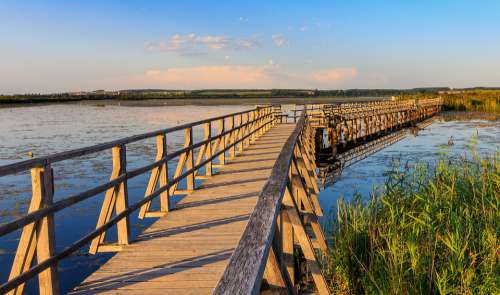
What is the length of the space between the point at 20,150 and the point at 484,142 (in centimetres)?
A: 2629

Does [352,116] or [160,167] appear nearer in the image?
[160,167]

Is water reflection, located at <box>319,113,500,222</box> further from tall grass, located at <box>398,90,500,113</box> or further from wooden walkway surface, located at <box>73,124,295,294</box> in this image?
tall grass, located at <box>398,90,500,113</box>

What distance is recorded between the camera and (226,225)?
6176 mm

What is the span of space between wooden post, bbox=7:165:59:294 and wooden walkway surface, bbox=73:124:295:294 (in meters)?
0.28

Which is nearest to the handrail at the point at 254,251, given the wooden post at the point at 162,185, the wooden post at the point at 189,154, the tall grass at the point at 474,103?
the wooden post at the point at 162,185

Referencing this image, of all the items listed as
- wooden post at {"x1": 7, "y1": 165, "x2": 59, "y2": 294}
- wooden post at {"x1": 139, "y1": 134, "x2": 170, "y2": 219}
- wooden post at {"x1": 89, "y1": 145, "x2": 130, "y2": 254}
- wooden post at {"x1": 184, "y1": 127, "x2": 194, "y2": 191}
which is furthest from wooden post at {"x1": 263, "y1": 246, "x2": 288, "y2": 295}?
wooden post at {"x1": 184, "y1": 127, "x2": 194, "y2": 191}

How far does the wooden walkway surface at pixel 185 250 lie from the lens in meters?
4.25

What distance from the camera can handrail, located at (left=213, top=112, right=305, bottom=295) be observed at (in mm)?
1664

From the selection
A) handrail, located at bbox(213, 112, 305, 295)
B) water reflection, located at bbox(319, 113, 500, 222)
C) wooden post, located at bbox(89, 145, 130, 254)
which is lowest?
water reflection, located at bbox(319, 113, 500, 222)

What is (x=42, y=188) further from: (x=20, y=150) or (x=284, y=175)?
(x=20, y=150)

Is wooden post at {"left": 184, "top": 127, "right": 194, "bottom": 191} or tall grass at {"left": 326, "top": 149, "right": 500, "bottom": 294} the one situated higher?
wooden post at {"left": 184, "top": 127, "right": 194, "bottom": 191}

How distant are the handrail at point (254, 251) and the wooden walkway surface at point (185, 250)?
69.2 inches

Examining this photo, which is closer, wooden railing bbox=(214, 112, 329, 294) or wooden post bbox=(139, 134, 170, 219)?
wooden railing bbox=(214, 112, 329, 294)

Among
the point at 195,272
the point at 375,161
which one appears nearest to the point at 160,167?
the point at 195,272
